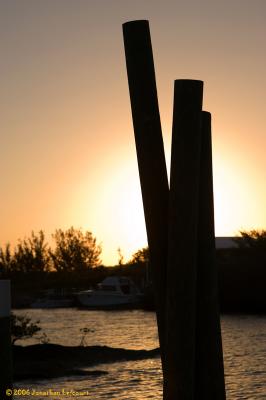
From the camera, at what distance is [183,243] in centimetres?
388

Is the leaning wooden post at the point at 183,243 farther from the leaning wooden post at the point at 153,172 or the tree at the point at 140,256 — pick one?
the tree at the point at 140,256

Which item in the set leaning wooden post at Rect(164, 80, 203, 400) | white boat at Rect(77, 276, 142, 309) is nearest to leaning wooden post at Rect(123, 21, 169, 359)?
leaning wooden post at Rect(164, 80, 203, 400)

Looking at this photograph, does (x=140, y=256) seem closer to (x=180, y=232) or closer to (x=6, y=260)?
(x=6, y=260)

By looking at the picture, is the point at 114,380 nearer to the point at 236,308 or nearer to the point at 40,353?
the point at 40,353

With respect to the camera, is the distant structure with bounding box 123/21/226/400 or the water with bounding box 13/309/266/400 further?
the water with bounding box 13/309/266/400

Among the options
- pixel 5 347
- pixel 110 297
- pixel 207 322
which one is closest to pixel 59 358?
pixel 207 322

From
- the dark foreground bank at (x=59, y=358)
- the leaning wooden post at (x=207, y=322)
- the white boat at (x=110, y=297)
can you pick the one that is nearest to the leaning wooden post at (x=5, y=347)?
the leaning wooden post at (x=207, y=322)

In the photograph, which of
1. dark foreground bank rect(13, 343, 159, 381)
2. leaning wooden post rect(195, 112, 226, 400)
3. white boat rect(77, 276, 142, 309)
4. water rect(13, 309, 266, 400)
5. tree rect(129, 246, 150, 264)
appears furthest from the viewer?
tree rect(129, 246, 150, 264)

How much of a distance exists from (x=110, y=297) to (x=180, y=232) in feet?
260

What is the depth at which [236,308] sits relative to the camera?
6888 cm

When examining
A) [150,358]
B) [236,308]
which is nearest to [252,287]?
[236,308]

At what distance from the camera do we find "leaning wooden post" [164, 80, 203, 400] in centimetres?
385

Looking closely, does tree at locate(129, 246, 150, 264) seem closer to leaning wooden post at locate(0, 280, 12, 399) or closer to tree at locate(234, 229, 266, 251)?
tree at locate(234, 229, 266, 251)

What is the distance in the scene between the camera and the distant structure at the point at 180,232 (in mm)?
3859
